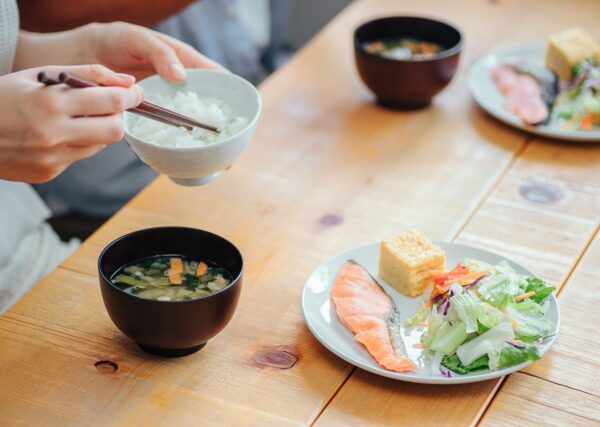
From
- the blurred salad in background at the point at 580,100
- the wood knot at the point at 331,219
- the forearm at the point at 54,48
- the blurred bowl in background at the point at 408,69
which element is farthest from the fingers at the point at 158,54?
the blurred salad in background at the point at 580,100

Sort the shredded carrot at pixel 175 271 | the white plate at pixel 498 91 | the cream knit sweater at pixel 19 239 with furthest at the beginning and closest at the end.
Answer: the white plate at pixel 498 91
the cream knit sweater at pixel 19 239
the shredded carrot at pixel 175 271

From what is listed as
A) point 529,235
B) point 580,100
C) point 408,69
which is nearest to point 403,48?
point 408,69

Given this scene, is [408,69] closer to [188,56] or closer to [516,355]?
[188,56]

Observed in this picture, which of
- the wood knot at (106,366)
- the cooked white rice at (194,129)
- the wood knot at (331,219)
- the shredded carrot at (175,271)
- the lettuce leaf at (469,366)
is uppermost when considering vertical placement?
the cooked white rice at (194,129)

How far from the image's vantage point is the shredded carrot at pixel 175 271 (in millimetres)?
1205

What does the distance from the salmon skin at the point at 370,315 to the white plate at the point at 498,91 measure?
0.63 meters

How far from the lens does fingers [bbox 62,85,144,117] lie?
1102 mm

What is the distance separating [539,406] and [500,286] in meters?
0.18

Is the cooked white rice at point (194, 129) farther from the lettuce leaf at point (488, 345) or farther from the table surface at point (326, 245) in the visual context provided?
the lettuce leaf at point (488, 345)

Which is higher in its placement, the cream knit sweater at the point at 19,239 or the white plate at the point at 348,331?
the white plate at the point at 348,331

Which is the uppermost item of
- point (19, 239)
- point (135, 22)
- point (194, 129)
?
point (194, 129)

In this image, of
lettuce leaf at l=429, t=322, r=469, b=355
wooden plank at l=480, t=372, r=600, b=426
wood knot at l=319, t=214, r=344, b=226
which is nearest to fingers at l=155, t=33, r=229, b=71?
wood knot at l=319, t=214, r=344, b=226

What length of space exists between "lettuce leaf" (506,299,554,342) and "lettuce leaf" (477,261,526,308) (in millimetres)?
15

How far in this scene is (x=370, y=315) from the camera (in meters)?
1.23
